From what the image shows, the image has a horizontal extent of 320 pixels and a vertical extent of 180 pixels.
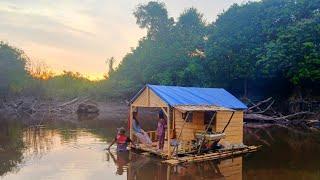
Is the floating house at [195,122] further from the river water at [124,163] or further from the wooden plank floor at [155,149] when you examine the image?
the river water at [124,163]

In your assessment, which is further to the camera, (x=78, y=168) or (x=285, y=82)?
(x=285, y=82)

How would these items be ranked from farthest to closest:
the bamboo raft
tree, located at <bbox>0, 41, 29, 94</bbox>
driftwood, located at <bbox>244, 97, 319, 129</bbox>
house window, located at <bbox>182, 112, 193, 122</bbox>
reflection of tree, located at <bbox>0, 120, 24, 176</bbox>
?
tree, located at <bbox>0, 41, 29, 94</bbox> < driftwood, located at <bbox>244, 97, 319, 129</bbox> < house window, located at <bbox>182, 112, 193, 122</bbox> < the bamboo raft < reflection of tree, located at <bbox>0, 120, 24, 176</bbox>

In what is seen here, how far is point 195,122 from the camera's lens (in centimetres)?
1864

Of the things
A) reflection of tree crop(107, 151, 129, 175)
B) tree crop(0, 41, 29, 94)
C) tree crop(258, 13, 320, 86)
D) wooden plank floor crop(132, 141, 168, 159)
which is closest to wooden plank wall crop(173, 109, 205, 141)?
wooden plank floor crop(132, 141, 168, 159)

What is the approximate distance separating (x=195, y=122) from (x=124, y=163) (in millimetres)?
4295

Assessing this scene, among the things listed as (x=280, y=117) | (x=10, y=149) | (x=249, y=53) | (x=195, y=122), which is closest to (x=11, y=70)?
(x=249, y=53)

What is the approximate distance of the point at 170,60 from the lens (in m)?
52.2

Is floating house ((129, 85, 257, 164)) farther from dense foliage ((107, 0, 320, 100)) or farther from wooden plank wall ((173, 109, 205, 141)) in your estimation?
dense foliage ((107, 0, 320, 100))

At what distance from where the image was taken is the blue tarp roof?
1730 centimetres

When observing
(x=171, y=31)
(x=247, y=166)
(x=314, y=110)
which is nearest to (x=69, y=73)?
(x=171, y=31)

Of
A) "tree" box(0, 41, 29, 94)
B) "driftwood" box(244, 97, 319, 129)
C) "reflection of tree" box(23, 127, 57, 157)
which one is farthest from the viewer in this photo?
"tree" box(0, 41, 29, 94)

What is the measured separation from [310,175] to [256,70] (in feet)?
87.6

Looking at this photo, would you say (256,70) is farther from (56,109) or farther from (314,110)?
(56,109)

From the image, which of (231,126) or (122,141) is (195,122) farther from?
(122,141)
